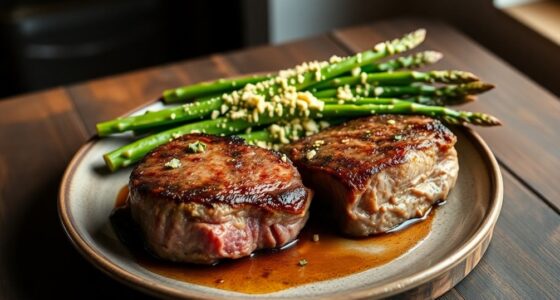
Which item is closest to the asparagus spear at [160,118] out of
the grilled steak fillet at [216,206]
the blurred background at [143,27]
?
the grilled steak fillet at [216,206]

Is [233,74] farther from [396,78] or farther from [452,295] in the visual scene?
[452,295]

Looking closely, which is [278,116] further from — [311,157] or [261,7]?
[261,7]

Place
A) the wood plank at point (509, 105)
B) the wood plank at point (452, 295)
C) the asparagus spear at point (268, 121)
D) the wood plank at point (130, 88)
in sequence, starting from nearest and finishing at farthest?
the wood plank at point (452, 295)
the asparagus spear at point (268, 121)
the wood plank at point (509, 105)
the wood plank at point (130, 88)

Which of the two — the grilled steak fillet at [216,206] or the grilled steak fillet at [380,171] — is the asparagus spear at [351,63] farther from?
the grilled steak fillet at [216,206]

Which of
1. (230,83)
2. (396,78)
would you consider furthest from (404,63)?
(230,83)

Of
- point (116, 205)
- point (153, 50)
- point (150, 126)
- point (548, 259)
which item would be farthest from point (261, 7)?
point (548, 259)

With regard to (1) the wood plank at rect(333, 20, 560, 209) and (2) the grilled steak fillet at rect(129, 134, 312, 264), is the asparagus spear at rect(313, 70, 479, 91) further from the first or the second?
(2) the grilled steak fillet at rect(129, 134, 312, 264)

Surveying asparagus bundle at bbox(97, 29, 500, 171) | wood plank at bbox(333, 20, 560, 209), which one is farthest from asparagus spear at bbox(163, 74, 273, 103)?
wood plank at bbox(333, 20, 560, 209)
